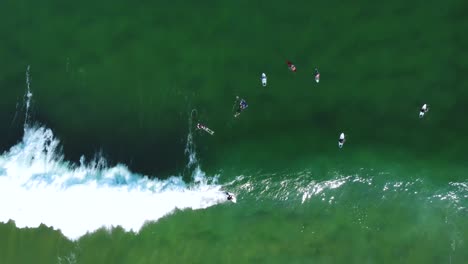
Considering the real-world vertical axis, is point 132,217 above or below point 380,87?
below

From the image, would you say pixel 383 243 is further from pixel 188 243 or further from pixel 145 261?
pixel 145 261

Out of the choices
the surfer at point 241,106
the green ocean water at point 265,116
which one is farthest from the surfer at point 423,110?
the surfer at point 241,106

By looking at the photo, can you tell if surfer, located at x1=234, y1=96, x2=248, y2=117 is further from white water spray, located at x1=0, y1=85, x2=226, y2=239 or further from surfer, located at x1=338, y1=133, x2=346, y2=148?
surfer, located at x1=338, y1=133, x2=346, y2=148

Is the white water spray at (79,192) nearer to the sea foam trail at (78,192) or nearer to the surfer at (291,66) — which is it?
the sea foam trail at (78,192)

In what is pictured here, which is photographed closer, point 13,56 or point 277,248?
point 277,248

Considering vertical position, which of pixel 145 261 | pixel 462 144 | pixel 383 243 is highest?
pixel 462 144

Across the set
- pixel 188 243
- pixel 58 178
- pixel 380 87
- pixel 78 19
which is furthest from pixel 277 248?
pixel 78 19

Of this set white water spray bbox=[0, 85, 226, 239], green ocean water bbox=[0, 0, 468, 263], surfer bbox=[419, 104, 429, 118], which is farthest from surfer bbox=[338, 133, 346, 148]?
white water spray bbox=[0, 85, 226, 239]
